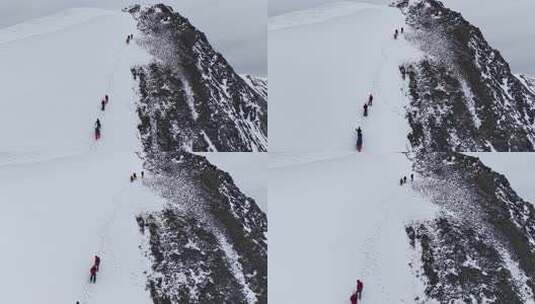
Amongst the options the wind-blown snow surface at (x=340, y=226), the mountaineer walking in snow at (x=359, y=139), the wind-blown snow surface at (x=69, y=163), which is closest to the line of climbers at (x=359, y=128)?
the mountaineer walking in snow at (x=359, y=139)

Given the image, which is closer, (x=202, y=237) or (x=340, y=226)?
(x=340, y=226)

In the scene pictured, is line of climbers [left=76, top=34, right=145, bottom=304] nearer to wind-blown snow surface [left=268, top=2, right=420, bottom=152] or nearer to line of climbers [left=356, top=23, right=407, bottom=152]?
wind-blown snow surface [left=268, top=2, right=420, bottom=152]

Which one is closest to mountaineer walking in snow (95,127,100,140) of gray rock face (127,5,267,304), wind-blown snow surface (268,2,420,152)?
gray rock face (127,5,267,304)

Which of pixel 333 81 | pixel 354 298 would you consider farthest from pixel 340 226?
pixel 333 81

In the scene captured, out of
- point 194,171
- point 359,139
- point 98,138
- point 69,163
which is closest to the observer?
point 359,139

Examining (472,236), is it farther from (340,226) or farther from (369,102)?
(369,102)

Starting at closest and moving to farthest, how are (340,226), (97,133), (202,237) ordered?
1. (340,226)
2. (202,237)
3. (97,133)

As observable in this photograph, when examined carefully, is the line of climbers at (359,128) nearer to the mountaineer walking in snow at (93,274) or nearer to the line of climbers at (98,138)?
the line of climbers at (98,138)
